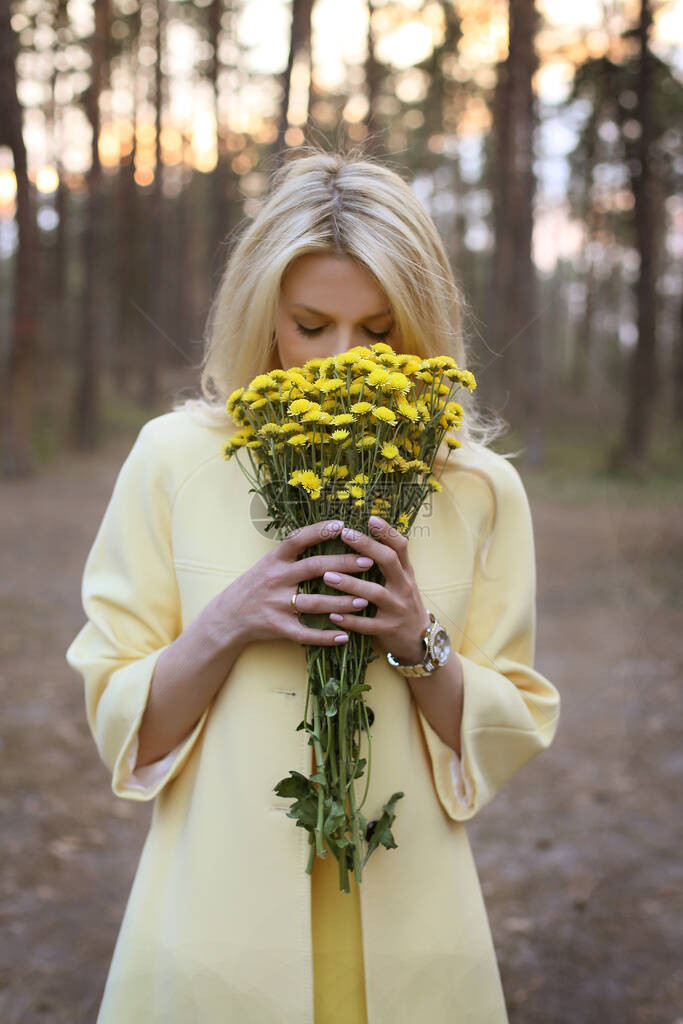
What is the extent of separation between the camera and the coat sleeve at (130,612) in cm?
145

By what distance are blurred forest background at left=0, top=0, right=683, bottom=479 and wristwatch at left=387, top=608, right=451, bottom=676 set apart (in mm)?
600

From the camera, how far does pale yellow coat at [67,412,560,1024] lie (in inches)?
53.0

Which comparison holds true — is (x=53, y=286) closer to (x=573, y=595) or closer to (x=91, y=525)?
(x=91, y=525)

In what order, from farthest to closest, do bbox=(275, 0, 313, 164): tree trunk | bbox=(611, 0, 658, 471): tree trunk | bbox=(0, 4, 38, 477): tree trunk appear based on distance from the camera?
bbox=(611, 0, 658, 471): tree trunk, bbox=(0, 4, 38, 477): tree trunk, bbox=(275, 0, 313, 164): tree trunk

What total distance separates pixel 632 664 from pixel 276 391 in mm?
5764

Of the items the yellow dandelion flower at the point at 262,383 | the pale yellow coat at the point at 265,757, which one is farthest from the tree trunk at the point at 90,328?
the yellow dandelion flower at the point at 262,383

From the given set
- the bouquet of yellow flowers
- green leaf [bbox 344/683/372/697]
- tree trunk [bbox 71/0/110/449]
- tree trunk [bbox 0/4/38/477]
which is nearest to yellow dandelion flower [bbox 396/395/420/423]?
the bouquet of yellow flowers

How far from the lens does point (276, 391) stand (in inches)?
48.9

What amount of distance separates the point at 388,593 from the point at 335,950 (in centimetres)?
65

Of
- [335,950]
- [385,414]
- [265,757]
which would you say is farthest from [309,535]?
[335,950]

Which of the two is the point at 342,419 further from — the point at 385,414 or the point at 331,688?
the point at 331,688

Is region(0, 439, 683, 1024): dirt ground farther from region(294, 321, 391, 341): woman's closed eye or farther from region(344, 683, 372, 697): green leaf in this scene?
region(294, 321, 391, 341): woman's closed eye

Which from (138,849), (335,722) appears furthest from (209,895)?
(138,849)

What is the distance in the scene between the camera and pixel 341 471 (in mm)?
1182
